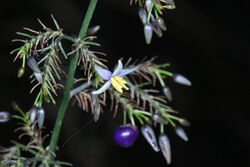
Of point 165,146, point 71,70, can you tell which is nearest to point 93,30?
point 71,70

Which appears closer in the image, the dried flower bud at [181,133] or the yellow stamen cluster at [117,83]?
the yellow stamen cluster at [117,83]

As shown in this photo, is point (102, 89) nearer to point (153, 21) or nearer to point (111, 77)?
point (111, 77)

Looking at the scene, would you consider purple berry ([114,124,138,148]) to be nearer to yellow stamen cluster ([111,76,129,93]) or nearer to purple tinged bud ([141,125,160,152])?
purple tinged bud ([141,125,160,152])

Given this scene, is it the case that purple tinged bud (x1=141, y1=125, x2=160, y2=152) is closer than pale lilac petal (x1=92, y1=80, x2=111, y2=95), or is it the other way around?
pale lilac petal (x1=92, y1=80, x2=111, y2=95)

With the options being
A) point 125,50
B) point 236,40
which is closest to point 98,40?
point 125,50

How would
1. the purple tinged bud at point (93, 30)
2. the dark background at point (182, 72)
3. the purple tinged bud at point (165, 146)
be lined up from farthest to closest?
the dark background at point (182, 72) → the purple tinged bud at point (165, 146) → the purple tinged bud at point (93, 30)

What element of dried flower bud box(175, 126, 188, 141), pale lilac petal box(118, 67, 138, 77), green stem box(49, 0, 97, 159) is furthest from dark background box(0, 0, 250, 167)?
pale lilac petal box(118, 67, 138, 77)

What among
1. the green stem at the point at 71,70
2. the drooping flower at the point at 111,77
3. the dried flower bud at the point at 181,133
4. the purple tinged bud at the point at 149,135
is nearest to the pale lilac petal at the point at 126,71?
the drooping flower at the point at 111,77

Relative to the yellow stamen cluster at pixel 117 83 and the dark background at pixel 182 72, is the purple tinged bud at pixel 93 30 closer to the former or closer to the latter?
the yellow stamen cluster at pixel 117 83
